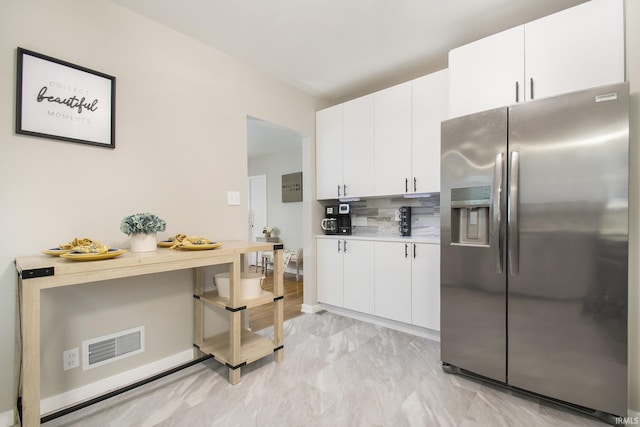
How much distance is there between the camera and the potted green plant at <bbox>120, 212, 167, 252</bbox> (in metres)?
1.61

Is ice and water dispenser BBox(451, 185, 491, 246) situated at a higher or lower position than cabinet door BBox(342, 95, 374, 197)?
lower

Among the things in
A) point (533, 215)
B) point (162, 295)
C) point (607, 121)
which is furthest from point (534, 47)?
point (162, 295)

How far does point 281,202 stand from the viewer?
5.80 meters

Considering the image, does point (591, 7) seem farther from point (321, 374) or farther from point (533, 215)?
point (321, 374)

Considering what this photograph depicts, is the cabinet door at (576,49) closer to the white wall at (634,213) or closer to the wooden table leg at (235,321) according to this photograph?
the white wall at (634,213)

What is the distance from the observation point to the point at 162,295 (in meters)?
2.02

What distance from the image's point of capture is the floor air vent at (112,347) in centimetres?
170

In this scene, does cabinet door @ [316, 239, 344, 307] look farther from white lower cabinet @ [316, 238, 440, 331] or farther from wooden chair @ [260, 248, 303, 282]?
wooden chair @ [260, 248, 303, 282]

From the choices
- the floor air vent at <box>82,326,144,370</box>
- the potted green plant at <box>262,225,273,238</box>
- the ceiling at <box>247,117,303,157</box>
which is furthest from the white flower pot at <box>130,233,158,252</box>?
the potted green plant at <box>262,225,273,238</box>

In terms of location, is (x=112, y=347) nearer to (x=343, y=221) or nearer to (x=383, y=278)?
(x=383, y=278)

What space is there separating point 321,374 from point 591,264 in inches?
67.7

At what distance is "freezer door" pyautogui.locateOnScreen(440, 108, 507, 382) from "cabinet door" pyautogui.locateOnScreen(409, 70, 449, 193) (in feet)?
1.81

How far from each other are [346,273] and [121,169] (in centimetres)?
218

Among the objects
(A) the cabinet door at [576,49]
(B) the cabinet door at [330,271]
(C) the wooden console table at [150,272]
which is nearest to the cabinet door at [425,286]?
(B) the cabinet door at [330,271]
